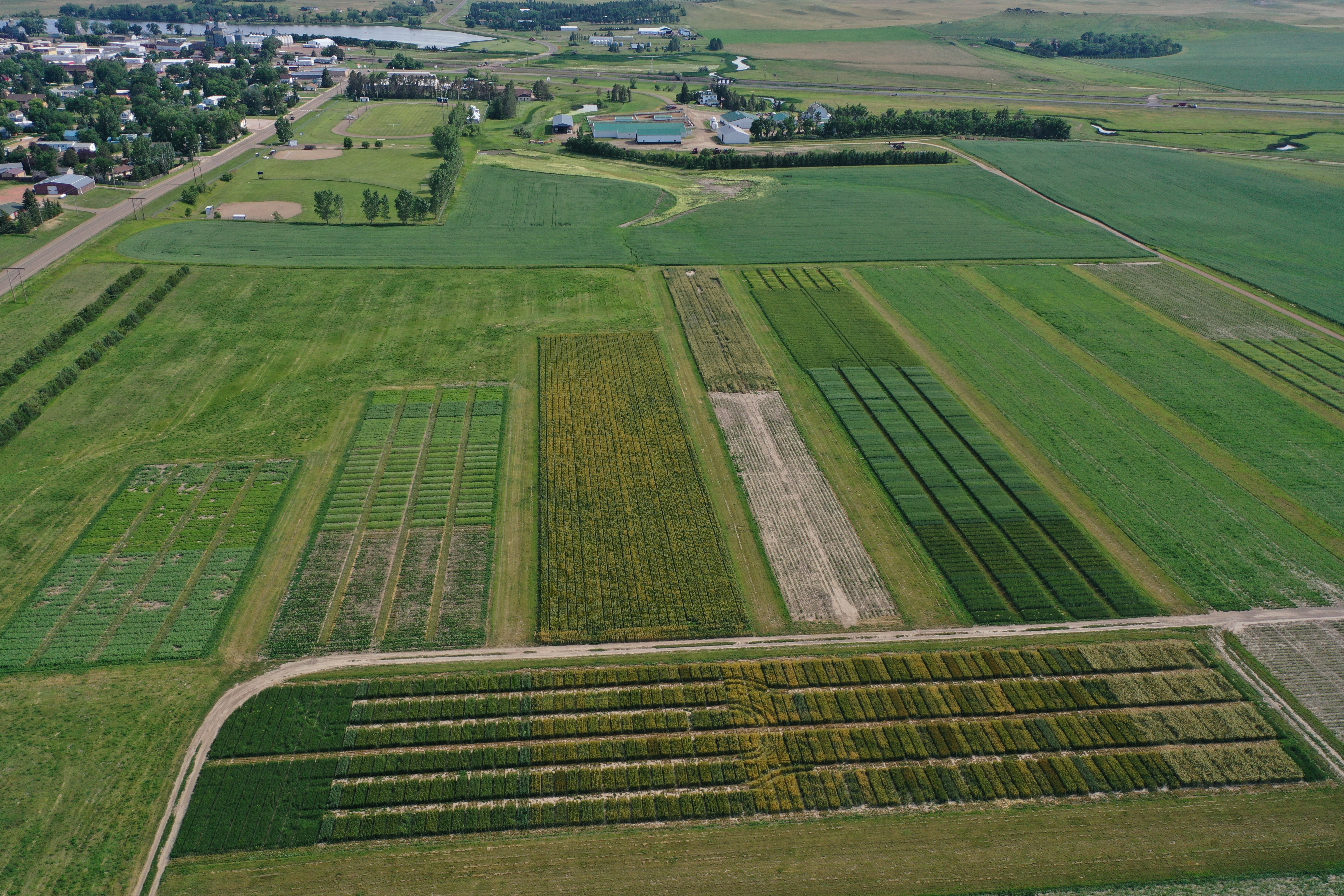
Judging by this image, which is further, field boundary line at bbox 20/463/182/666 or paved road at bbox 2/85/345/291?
paved road at bbox 2/85/345/291

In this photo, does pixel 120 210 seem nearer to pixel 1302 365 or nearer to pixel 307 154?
pixel 307 154

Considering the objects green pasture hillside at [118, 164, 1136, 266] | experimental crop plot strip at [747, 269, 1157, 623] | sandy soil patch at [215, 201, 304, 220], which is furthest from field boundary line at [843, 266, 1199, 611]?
sandy soil patch at [215, 201, 304, 220]

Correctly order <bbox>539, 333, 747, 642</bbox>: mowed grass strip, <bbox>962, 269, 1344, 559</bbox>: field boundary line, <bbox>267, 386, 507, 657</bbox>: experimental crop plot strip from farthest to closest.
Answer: <bbox>962, 269, 1344, 559</bbox>: field boundary line, <bbox>539, 333, 747, 642</bbox>: mowed grass strip, <bbox>267, 386, 507, 657</bbox>: experimental crop plot strip

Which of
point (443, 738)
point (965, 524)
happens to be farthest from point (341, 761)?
point (965, 524)

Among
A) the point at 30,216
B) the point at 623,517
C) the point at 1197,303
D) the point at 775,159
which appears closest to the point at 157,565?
the point at 623,517

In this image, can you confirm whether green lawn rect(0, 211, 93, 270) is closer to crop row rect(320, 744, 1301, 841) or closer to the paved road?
the paved road
